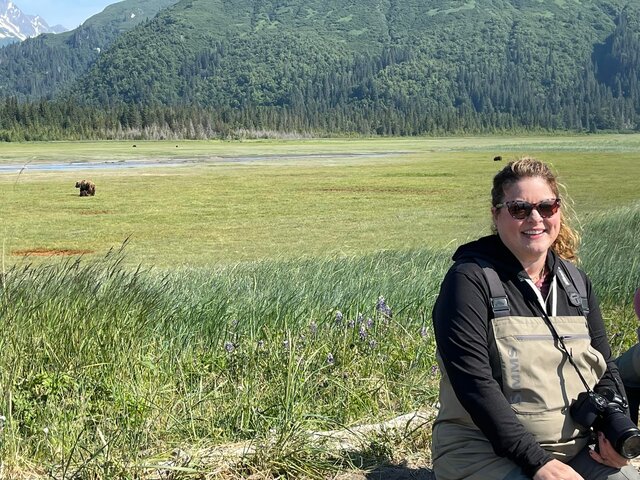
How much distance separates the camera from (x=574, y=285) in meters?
3.40

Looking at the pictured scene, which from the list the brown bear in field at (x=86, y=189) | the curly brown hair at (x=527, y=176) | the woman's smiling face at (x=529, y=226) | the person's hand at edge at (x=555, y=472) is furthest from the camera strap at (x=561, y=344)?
the brown bear in field at (x=86, y=189)

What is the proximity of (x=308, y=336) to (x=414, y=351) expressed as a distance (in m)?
0.79

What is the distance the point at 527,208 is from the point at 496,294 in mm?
445

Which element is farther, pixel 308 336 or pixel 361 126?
pixel 361 126

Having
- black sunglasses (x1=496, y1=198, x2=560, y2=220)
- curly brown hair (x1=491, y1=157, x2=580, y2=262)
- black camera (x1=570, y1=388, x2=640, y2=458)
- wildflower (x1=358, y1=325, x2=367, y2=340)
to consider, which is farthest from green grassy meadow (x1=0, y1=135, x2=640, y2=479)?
black camera (x1=570, y1=388, x2=640, y2=458)

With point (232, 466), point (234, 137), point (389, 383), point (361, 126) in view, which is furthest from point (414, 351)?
point (361, 126)

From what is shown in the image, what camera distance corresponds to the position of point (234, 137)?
502ft

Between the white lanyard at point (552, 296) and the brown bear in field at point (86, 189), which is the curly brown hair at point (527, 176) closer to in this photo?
the white lanyard at point (552, 296)

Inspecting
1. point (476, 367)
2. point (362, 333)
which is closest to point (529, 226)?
point (476, 367)

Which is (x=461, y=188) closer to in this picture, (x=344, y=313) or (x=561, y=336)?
(x=344, y=313)

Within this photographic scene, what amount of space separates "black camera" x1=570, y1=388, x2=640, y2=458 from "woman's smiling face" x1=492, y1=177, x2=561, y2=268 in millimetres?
593

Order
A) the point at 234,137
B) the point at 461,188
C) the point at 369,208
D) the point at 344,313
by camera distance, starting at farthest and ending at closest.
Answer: the point at 234,137 < the point at 461,188 < the point at 369,208 < the point at 344,313

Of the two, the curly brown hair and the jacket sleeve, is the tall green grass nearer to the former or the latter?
A: the jacket sleeve

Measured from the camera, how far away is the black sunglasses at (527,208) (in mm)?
3322
